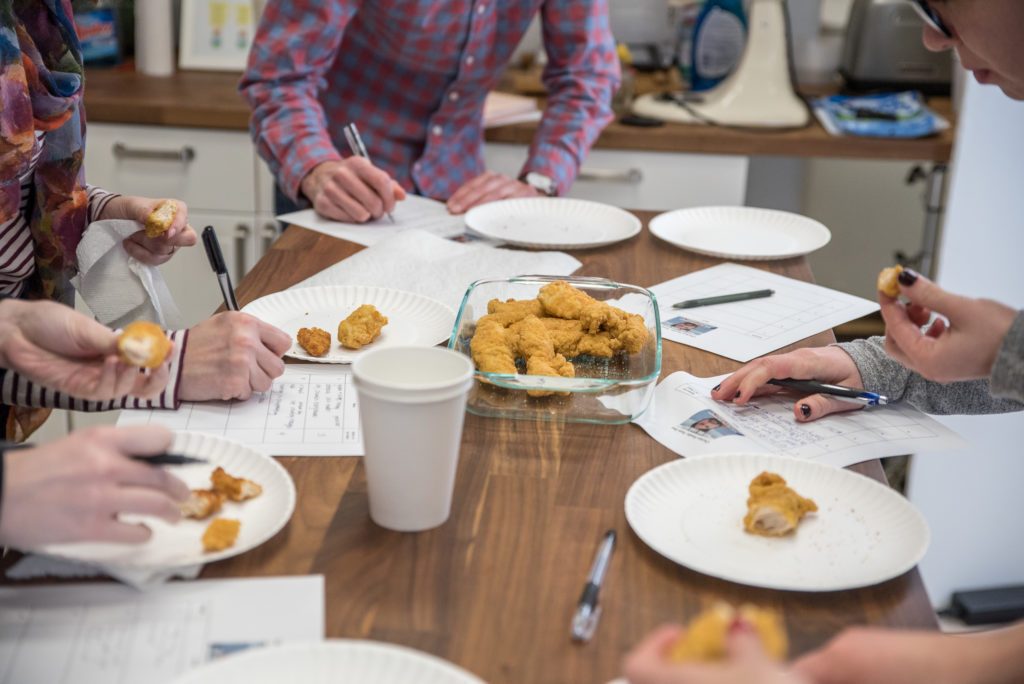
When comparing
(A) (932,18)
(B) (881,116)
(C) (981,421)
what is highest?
(A) (932,18)

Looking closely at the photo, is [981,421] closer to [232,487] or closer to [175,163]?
[232,487]

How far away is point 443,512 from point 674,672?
13.4 inches

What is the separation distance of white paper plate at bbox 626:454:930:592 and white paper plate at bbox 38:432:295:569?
30 centimetres

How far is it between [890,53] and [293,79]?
1.69m

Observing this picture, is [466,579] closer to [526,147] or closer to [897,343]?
[897,343]

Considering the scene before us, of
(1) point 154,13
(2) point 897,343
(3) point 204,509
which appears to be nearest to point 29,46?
(3) point 204,509

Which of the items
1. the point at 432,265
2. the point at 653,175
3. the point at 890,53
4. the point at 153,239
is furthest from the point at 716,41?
the point at 153,239

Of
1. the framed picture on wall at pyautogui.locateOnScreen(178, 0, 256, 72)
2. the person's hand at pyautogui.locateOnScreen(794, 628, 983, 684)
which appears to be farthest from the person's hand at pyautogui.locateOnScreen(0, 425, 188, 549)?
the framed picture on wall at pyautogui.locateOnScreen(178, 0, 256, 72)

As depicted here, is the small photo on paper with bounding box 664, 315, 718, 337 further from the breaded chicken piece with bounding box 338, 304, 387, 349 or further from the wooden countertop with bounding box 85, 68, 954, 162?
the wooden countertop with bounding box 85, 68, 954, 162

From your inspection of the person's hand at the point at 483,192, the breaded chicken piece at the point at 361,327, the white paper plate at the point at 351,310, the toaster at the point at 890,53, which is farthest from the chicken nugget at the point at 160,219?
the toaster at the point at 890,53

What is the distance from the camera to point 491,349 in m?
1.12

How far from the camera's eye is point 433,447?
846 mm

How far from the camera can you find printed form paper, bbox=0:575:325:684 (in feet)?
2.35

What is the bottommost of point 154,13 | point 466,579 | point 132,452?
point 466,579
